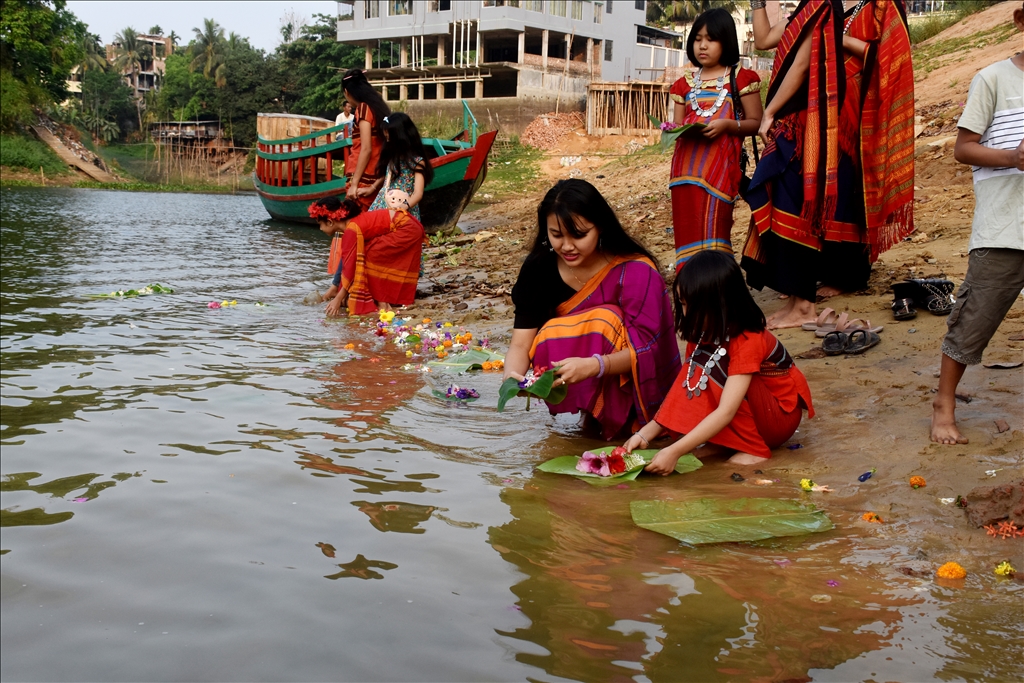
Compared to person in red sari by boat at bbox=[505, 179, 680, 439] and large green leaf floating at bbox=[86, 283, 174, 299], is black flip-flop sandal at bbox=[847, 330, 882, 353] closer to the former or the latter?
person in red sari by boat at bbox=[505, 179, 680, 439]

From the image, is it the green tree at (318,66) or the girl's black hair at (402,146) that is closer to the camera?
the girl's black hair at (402,146)

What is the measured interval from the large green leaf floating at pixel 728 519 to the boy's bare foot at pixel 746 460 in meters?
0.45

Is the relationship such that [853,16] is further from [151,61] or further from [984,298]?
[151,61]

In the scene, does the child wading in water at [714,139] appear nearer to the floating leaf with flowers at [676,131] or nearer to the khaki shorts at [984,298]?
the floating leaf with flowers at [676,131]

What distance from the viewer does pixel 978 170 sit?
3311 millimetres

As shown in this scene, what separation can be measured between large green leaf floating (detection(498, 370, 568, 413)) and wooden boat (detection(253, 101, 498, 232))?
28.5 feet

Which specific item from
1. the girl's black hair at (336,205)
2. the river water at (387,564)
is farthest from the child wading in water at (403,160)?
the river water at (387,564)

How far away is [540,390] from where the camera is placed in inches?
140

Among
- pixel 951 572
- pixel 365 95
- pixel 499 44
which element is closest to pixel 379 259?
pixel 365 95

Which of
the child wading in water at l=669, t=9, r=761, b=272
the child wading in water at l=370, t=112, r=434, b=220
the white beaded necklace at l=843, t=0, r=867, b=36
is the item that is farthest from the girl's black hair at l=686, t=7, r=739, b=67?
the child wading in water at l=370, t=112, r=434, b=220

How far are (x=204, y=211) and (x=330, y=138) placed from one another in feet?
23.3

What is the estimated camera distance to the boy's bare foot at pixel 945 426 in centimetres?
329

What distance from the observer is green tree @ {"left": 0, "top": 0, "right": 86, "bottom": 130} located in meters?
36.4

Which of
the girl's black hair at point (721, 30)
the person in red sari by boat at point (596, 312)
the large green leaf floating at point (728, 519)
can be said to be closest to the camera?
the large green leaf floating at point (728, 519)
